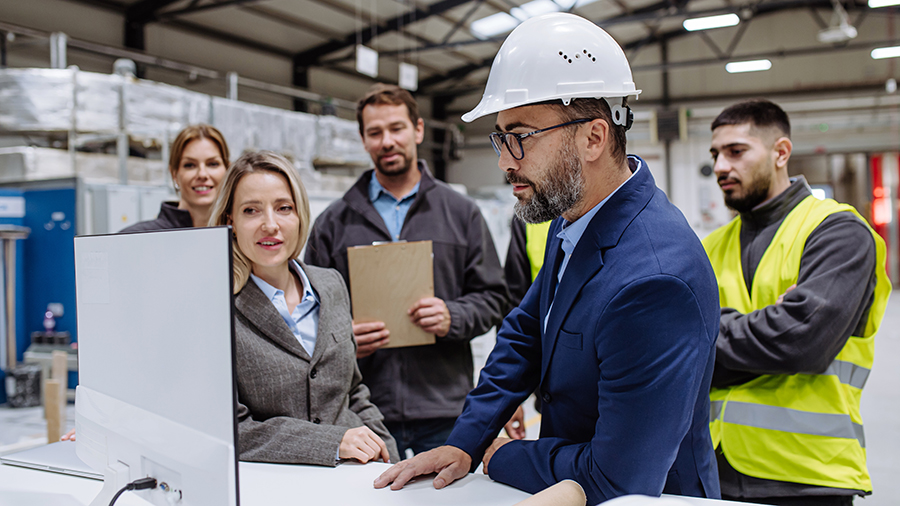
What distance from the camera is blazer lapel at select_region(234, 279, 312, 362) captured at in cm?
153

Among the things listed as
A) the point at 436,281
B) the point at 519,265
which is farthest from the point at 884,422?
the point at 436,281

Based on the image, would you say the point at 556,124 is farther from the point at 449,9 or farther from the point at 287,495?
the point at 449,9

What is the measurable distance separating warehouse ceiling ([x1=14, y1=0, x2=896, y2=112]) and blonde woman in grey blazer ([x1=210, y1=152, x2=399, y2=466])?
8.55 metres

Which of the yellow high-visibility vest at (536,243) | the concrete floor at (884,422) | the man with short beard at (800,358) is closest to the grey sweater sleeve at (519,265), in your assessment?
the yellow high-visibility vest at (536,243)

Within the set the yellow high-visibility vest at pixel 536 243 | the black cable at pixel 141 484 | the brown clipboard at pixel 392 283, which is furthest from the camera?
the yellow high-visibility vest at pixel 536 243

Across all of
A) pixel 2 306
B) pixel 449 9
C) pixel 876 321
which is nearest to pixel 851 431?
pixel 876 321

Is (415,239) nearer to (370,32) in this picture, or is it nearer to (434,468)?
(434,468)

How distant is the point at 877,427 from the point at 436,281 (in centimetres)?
444

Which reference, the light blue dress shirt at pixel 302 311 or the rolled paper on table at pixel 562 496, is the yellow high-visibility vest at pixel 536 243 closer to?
the light blue dress shirt at pixel 302 311

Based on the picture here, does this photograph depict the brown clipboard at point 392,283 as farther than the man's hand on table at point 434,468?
Yes

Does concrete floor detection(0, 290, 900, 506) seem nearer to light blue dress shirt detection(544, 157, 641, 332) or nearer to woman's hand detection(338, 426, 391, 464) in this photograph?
woman's hand detection(338, 426, 391, 464)

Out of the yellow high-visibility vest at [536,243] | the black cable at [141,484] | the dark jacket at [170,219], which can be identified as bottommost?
the black cable at [141,484]

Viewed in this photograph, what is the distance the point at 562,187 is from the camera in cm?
125

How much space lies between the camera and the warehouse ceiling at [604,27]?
10.1 meters
